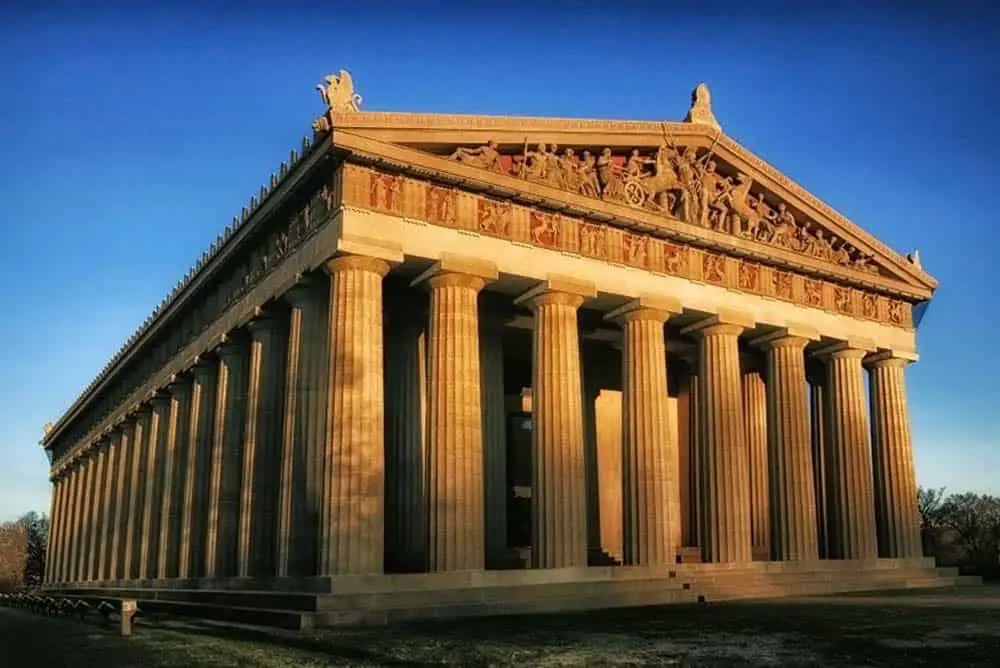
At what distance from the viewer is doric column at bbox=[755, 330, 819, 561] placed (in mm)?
36281

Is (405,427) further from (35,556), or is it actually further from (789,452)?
(35,556)

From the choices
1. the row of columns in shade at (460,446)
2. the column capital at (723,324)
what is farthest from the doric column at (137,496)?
the column capital at (723,324)

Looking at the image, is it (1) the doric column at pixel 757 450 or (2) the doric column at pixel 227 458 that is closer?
(2) the doric column at pixel 227 458

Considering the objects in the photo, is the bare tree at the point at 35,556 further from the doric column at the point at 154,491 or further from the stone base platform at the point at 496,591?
the stone base platform at the point at 496,591

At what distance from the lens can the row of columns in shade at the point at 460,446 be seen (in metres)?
27.2

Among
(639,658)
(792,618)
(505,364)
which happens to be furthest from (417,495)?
(639,658)

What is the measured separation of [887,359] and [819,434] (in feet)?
13.7

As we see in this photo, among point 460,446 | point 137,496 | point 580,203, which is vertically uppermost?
point 580,203

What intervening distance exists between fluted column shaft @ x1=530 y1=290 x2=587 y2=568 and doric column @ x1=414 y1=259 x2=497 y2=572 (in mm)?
2166

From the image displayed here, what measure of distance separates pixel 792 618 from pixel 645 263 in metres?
15.0

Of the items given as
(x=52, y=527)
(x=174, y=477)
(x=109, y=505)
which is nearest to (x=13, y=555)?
(x=52, y=527)

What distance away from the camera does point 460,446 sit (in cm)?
2798

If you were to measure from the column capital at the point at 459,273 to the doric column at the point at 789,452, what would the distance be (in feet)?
44.1

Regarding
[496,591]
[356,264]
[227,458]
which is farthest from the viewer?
[227,458]
